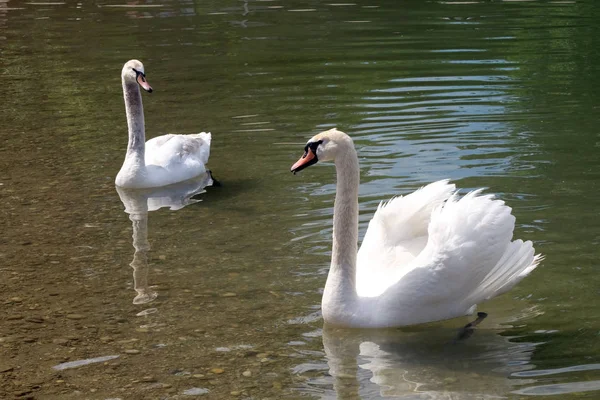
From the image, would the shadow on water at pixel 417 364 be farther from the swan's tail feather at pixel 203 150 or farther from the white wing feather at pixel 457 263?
the swan's tail feather at pixel 203 150

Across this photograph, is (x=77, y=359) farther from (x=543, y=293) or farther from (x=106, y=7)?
(x=106, y=7)

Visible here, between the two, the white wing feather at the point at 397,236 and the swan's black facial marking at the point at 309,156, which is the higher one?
the swan's black facial marking at the point at 309,156

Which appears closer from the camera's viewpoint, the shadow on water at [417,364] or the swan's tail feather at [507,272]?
the shadow on water at [417,364]

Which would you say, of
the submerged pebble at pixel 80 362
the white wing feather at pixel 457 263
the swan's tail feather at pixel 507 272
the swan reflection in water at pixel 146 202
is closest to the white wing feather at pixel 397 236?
the white wing feather at pixel 457 263

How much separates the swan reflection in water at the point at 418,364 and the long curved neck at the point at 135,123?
4522 mm

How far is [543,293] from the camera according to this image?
7.47 metres

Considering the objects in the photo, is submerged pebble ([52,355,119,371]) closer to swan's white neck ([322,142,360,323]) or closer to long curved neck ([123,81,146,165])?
swan's white neck ([322,142,360,323])

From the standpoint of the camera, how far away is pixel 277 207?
9.82 metres

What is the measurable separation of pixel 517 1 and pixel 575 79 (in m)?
9.74

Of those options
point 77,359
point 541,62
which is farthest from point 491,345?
point 541,62

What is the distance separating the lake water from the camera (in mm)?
6473

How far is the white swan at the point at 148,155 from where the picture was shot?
10828mm

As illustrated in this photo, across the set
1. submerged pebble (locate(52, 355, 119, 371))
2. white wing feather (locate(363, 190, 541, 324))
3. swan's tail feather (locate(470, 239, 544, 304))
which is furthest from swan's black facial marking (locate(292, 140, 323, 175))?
submerged pebble (locate(52, 355, 119, 371))

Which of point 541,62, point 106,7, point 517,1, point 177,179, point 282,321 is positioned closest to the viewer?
point 282,321
